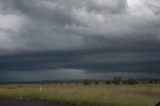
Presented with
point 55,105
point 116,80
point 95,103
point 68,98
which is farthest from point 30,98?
point 116,80

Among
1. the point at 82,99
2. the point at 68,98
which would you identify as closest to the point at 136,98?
the point at 82,99

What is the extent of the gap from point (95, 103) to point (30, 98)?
2315 centimetres

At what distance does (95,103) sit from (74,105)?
9.23 feet

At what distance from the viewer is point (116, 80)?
5630 inches

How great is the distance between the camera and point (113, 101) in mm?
45531

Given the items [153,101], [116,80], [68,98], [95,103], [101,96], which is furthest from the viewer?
[116,80]

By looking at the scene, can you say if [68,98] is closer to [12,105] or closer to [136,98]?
[12,105]

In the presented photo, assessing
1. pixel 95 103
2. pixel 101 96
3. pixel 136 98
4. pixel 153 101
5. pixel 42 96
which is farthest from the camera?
pixel 42 96

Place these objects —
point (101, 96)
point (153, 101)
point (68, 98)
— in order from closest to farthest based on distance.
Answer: point (153, 101) → point (101, 96) → point (68, 98)

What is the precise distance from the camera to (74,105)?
1911 inches

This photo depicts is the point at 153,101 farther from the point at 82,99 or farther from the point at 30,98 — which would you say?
the point at 30,98

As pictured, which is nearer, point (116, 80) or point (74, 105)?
point (74, 105)

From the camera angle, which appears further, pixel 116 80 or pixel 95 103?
pixel 116 80

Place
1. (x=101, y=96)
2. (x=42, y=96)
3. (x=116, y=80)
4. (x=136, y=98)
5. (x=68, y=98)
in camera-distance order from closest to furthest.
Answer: (x=136, y=98) < (x=101, y=96) < (x=68, y=98) < (x=42, y=96) < (x=116, y=80)
